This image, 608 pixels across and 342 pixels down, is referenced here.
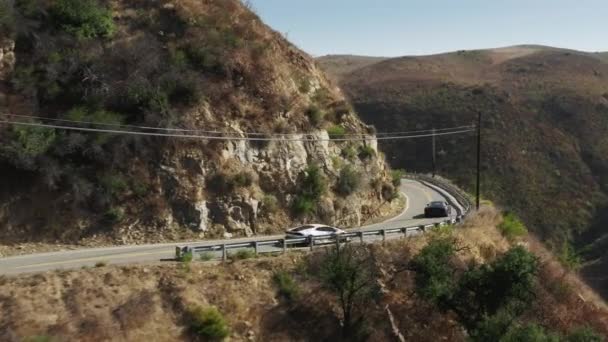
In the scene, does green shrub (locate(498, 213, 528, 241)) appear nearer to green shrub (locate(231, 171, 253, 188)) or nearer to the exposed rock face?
green shrub (locate(231, 171, 253, 188))

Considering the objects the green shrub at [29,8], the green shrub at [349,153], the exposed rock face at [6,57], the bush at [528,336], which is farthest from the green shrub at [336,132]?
the bush at [528,336]

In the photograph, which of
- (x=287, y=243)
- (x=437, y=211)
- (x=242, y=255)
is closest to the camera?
(x=242, y=255)

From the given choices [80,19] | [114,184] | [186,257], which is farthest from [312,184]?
[80,19]

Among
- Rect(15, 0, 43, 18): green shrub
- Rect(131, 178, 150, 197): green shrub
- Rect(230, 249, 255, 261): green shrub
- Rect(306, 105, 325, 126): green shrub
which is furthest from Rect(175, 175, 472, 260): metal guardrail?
Rect(15, 0, 43, 18): green shrub

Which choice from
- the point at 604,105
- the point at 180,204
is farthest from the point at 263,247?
the point at 604,105

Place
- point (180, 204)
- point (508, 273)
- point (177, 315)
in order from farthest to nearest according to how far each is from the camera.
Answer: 1. point (180, 204)
2. point (508, 273)
3. point (177, 315)

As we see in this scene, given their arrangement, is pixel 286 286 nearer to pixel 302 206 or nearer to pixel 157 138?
pixel 302 206

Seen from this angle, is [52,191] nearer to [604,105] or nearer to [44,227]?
[44,227]

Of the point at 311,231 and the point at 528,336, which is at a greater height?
the point at 311,231
